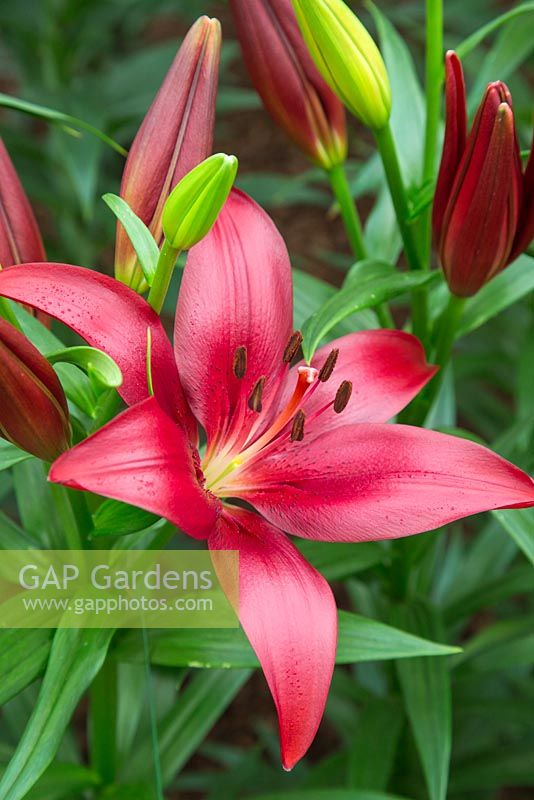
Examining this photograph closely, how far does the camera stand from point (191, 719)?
88 centimetres

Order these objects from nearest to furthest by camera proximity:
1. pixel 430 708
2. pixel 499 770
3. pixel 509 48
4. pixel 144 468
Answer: pixel 144 468
pixel 430 708
pixel 509 48
pixel 499 770

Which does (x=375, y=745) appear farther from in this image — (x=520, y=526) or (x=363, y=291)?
(x=363, y=291)

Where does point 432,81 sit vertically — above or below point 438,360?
above

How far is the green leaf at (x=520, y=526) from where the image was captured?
658mm

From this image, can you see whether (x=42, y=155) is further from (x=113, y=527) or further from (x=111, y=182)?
(x=113, y=527)

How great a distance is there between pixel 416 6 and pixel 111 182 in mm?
604

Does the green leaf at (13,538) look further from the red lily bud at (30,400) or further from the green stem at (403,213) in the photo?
the green stem at (403,213)

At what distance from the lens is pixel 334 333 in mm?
792

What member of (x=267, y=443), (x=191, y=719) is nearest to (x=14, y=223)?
(x=267, y=443)

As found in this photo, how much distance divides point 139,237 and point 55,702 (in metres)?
0.27

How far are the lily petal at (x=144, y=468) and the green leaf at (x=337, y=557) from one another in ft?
0.92

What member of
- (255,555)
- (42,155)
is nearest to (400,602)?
(255,555)

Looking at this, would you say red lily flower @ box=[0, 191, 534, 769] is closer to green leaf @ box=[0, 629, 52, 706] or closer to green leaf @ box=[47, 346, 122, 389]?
green leaf @ box=[47, 346, 122, 389]

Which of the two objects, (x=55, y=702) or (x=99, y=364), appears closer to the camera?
(x=99, y=364)
